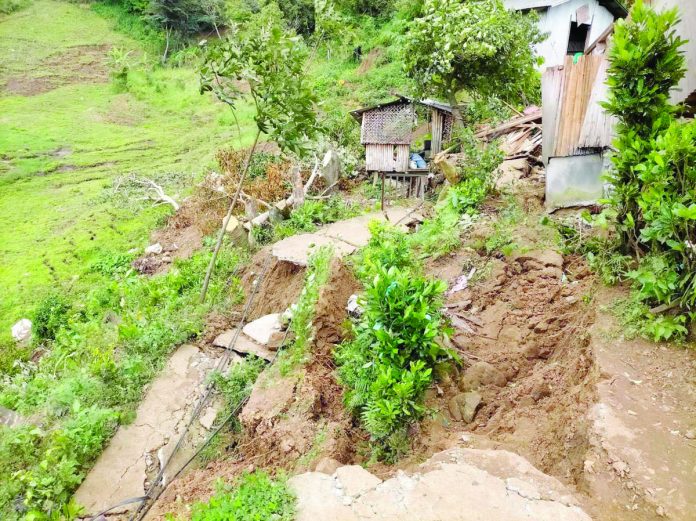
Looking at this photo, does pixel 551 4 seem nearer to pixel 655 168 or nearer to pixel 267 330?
pixel 655 168

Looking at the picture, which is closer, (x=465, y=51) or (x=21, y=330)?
(x=465, y=51)

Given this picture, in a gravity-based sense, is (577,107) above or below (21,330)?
above

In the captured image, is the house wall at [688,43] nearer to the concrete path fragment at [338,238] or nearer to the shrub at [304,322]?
the concrete path fragment at [338,238]

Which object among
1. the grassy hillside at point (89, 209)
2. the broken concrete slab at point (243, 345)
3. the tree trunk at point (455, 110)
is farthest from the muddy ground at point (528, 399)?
the tree trunk at point (455, 110)

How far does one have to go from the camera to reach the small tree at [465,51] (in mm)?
9000

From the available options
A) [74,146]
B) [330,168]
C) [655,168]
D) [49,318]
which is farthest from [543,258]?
[74,146]

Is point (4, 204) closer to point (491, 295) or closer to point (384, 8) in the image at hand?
point (491, 295)

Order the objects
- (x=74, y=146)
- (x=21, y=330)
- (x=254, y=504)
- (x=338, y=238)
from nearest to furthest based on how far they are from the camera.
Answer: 1. (x=254, y=504)
2. (x=338, y=238)
3. (x=21, y=330)
4. (x=74, y=146)

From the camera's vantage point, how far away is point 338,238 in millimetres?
8375

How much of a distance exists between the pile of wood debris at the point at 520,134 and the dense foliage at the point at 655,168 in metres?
4.42

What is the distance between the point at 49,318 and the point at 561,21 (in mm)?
16731

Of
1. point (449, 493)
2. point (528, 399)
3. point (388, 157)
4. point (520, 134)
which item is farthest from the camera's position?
point (388, 157)

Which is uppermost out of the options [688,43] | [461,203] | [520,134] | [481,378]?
[688,43]

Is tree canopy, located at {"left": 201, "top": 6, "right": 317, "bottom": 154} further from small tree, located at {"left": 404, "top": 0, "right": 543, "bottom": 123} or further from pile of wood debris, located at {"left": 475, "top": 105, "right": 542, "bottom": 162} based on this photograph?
pile of wood debris, located at {"left": 475, "top": 105, "right": 542, "bottom": 162}
